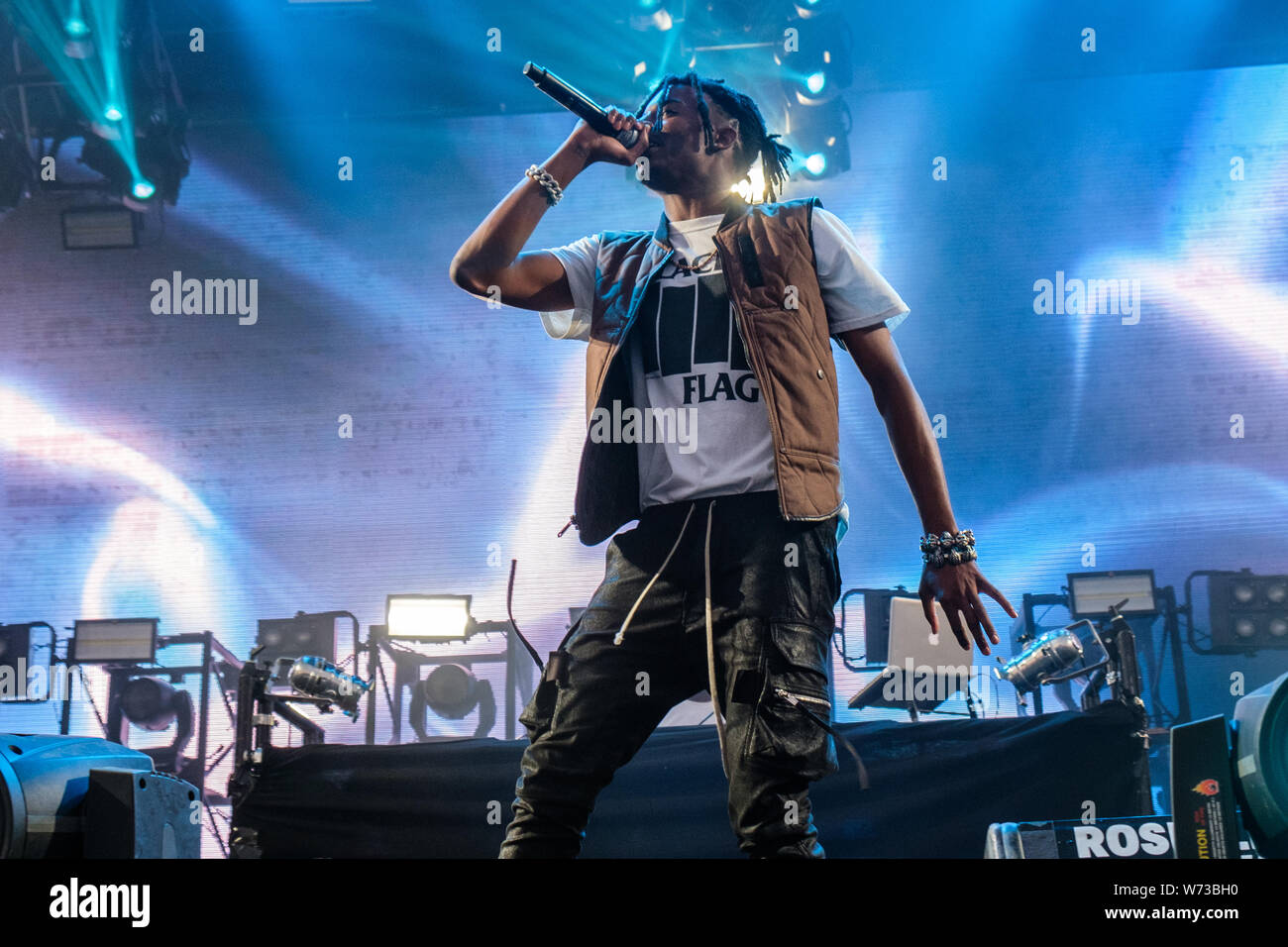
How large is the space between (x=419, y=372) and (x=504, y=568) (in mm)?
1368

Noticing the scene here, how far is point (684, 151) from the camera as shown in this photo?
85.4 inches

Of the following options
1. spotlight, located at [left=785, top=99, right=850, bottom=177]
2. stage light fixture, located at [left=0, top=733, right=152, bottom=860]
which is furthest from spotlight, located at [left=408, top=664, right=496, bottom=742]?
stage light fixture, located at [left=0, top=733, right=152, bottom=860]

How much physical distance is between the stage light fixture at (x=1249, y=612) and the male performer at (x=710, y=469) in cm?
466

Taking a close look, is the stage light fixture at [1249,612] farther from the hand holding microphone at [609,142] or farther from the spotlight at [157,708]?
the spotlight at [157,708]

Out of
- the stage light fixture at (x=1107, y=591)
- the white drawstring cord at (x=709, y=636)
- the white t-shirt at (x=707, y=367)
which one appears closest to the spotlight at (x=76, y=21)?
the white t-shirt at (x=707, y=367)

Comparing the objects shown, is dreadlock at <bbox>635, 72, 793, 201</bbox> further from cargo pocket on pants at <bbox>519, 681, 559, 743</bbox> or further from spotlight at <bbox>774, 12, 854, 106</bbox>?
spotlight at <bbox>774, 12, 854, 106</bbox>

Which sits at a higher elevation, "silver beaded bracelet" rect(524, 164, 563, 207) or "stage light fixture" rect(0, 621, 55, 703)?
"silver beaded bracelet" rect(524, 164, 563, 207)

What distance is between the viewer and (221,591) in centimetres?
609

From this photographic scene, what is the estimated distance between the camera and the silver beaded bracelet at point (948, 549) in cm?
188

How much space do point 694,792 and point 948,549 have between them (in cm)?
157

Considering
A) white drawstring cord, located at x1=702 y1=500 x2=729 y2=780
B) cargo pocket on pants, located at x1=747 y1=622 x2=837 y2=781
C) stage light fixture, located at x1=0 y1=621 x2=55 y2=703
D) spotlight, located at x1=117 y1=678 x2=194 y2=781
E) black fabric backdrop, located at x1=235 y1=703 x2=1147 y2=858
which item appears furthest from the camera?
spotlight, located at x1=117 y1=678 x2=194 y2=781

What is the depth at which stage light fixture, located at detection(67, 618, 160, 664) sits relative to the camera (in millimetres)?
5844

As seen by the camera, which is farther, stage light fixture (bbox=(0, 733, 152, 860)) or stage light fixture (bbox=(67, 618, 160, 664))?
stage light fixture (bbox=(67, 618, 160, 664))
